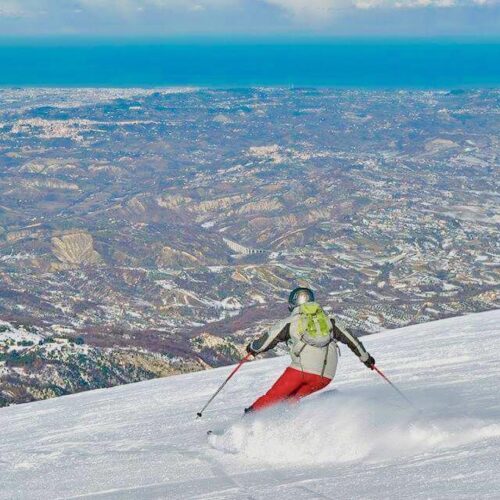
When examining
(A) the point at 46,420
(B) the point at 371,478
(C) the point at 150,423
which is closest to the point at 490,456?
(B) the point at 371,478

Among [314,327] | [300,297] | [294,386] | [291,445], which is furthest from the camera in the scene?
[300,297]

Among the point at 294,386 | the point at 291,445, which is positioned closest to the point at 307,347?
the point at 294,386

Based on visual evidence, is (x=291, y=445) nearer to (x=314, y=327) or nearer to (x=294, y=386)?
(x=294, y=386)

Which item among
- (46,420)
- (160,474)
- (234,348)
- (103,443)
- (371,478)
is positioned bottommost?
(234,348)

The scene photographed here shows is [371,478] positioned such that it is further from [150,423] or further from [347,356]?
[347,356]

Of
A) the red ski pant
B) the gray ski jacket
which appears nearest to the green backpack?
the gray ski jacket

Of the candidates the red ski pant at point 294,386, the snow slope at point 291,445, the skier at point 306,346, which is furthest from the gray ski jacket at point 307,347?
the snow slope at point 291,445
